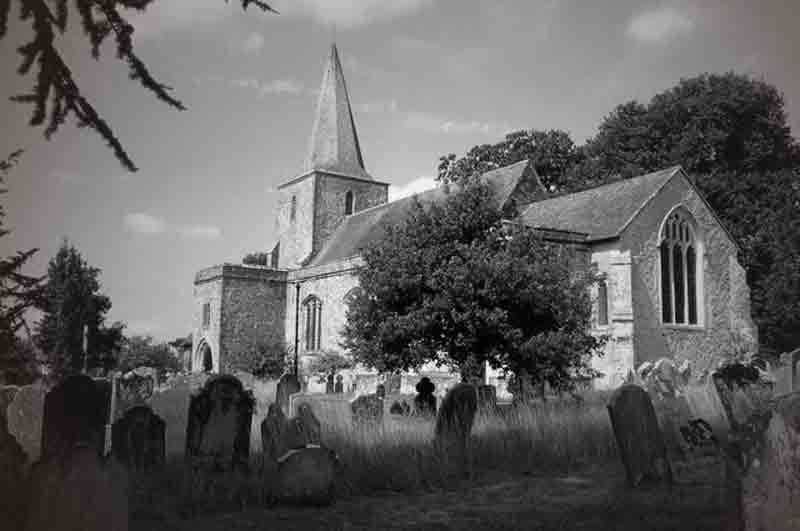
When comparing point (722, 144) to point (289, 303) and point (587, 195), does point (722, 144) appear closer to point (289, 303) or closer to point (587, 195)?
point (587, 195)

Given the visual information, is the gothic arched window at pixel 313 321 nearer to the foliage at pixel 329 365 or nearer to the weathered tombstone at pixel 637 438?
the foliage at pixel 329 365

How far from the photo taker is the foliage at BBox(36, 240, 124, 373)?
3325cm

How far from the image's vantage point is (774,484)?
148 inches

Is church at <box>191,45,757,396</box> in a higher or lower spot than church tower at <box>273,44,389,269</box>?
lower

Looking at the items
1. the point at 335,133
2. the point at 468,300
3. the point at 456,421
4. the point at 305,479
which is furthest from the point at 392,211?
the point at 305,479

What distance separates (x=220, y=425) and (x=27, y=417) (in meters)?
3.26

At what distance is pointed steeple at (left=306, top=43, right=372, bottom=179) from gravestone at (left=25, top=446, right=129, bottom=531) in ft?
120

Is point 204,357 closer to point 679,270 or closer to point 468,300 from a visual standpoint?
point 679,270

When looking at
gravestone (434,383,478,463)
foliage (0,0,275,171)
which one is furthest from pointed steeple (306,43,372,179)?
foliage (0,0,275,171)

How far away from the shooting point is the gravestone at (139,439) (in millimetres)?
7469

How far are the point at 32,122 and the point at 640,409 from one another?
5956 millimetres

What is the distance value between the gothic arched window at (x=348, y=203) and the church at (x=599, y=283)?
0.72 ft

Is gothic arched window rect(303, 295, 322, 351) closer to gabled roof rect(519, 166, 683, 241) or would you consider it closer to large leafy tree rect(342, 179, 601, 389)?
gabled roof rect(519, 166, 683, 241)

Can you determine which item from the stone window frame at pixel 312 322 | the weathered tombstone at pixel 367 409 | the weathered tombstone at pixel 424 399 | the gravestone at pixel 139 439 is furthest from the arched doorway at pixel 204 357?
the gravestone at pixel 139 439
